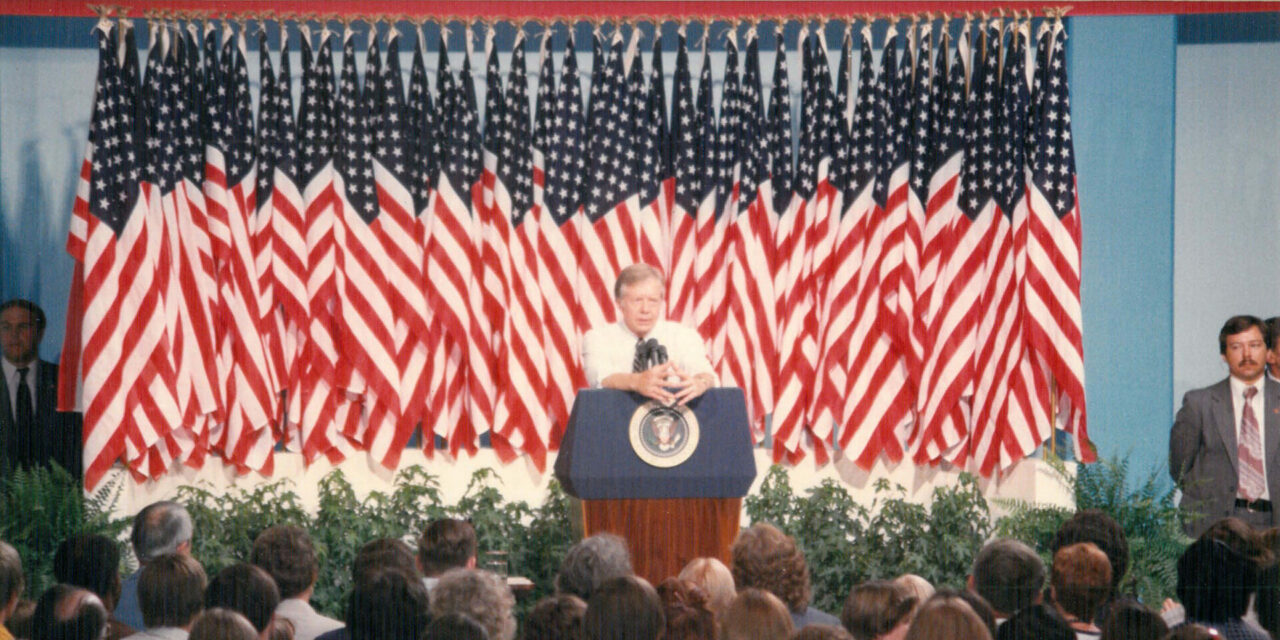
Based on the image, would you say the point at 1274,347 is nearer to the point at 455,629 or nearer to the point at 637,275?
the point at 637,275

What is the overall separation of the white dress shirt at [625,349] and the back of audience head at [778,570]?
7.11 feet

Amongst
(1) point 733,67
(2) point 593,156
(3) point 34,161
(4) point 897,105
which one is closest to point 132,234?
(3) point 34,161

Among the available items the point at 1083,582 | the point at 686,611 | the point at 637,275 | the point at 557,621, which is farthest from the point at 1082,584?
the point at 637,275

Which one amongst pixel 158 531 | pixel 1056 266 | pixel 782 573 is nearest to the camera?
pixel 782 573

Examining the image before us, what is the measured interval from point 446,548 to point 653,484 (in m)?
1.22

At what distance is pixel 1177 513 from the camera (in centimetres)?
749

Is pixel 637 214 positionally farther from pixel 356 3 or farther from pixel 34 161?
pixel 34 161

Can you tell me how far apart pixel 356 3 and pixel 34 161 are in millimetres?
2382

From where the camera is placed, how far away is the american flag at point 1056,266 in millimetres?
8555

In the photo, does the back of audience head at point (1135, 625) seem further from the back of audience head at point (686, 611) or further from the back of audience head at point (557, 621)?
the back of audience head at point (557, 621)

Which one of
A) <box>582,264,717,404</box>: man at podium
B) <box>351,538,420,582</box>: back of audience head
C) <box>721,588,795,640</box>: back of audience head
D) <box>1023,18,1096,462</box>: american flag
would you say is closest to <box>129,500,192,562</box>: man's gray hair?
<box>351,538,420,582</box>: back of audience head

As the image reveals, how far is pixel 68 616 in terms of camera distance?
412 centimetres

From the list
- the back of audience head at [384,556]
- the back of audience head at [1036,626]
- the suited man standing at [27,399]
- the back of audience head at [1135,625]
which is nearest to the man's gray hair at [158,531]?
the back of audience head at [384,556]

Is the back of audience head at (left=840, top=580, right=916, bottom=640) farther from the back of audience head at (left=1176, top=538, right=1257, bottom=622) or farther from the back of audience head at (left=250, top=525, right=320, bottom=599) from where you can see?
the back of audience head at (left=250, top=525, right=320, bottom=599)
